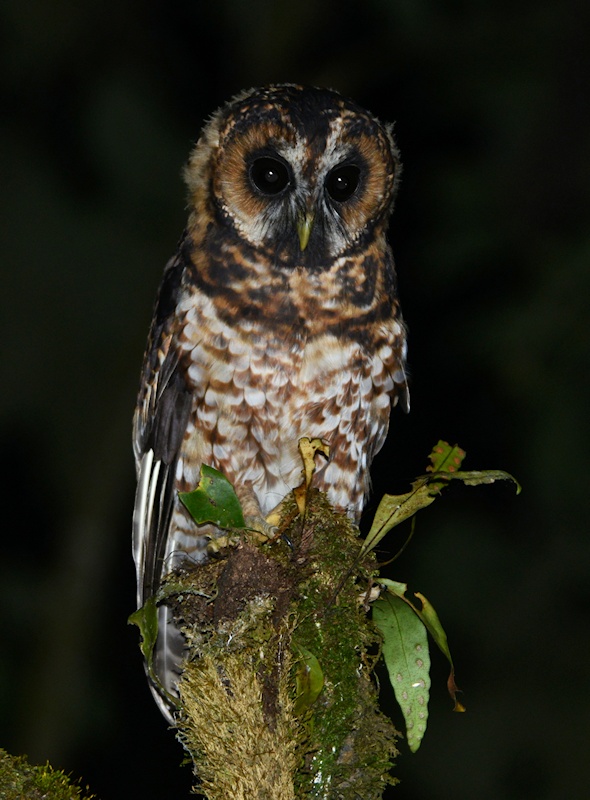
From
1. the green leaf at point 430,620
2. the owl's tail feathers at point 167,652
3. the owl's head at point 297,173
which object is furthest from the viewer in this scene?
the owl's tail feathers at point 167,652

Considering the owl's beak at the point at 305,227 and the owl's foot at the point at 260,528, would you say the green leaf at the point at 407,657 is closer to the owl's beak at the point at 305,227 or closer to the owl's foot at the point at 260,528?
the owl's foot at the point at 260,528

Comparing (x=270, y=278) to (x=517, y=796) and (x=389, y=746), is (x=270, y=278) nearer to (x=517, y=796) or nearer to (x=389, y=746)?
(x=389, y=746)

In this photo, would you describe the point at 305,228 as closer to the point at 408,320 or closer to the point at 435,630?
the point at 435,630

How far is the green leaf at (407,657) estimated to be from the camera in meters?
1.87

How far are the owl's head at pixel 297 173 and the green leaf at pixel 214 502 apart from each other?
83 centimetres

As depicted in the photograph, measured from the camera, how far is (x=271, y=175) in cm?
259

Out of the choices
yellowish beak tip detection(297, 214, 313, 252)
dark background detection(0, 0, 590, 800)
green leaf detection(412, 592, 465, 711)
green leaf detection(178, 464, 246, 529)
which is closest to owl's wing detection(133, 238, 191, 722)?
yellowish beak tip detection(297, 214, 313, 252)

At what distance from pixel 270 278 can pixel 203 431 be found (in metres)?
0.46

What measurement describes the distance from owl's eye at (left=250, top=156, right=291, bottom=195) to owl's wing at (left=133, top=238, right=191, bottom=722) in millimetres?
341

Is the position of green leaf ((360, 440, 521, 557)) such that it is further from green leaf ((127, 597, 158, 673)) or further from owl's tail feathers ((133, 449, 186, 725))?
owl's tail feathers ((133, 449, 186, 725))

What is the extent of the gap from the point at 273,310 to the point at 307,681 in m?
1.11

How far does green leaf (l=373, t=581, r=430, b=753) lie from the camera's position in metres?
1.87

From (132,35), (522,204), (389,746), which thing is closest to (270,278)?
(389,746)

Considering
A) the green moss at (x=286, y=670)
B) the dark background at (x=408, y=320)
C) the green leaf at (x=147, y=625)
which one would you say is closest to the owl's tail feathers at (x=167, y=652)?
the green moss at (x=286, y=670)
